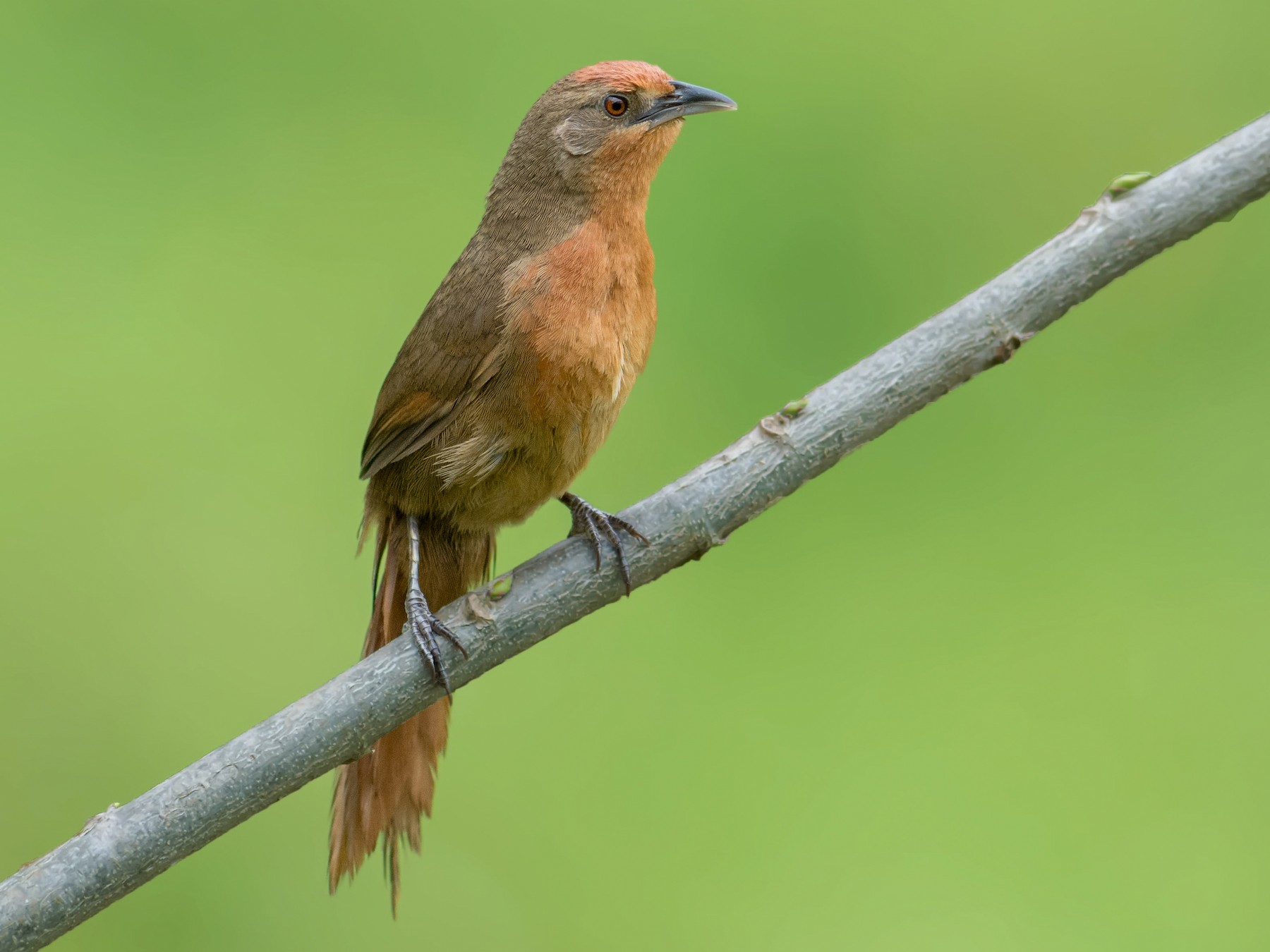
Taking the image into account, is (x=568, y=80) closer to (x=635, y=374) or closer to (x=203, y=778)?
(x=635, y=374)

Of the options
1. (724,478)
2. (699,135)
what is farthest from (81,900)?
(699,135)

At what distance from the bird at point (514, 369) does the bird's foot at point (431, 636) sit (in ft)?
0.05

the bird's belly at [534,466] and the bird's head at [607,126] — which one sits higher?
the bird's head at [607,126]

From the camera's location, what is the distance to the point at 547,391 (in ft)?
7.59

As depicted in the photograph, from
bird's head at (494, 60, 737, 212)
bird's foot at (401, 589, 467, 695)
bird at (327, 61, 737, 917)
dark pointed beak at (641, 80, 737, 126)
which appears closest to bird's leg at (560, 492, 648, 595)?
bird at (327, 61, 737, 917)

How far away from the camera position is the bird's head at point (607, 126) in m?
2.45

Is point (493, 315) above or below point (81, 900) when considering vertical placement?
above

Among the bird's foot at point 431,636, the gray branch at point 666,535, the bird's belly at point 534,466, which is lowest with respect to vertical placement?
the gray branch at point 666,535

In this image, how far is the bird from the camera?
92.1 inches

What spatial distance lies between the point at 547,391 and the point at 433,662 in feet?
1.78

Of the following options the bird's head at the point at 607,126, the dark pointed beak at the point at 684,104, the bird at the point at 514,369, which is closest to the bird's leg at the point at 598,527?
the bird at the point at 514,369

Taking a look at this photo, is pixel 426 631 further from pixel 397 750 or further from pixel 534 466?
pixel 397 750

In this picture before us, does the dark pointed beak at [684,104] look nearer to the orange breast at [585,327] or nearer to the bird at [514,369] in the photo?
the bird at [514,369]

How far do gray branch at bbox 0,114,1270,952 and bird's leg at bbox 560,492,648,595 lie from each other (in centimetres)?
2
